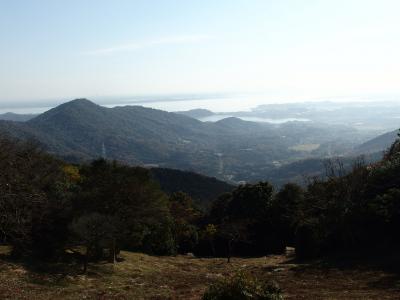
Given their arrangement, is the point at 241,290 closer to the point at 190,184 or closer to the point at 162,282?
the point at 162,282

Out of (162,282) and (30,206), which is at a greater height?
(30,206)

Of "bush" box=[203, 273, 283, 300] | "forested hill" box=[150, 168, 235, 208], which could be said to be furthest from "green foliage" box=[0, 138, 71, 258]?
"forested hill" box=[150, 168, 235, 208]

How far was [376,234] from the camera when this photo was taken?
1350 inches

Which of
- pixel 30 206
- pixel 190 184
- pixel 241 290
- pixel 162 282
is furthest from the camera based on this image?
pixel 190 184

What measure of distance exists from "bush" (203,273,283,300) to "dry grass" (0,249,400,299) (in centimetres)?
565

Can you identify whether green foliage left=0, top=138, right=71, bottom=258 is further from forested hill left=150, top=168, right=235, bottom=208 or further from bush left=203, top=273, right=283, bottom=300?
forested hill left=150, top=168, right=235, bottom=208

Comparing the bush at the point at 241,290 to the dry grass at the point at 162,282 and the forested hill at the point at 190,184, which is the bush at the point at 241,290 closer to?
the dry grass at the point at 162,282

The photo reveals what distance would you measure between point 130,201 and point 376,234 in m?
19.8

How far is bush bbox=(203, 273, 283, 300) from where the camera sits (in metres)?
14.3

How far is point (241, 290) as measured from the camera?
14297 millimetres

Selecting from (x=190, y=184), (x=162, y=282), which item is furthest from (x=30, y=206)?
(x=190, y=184)

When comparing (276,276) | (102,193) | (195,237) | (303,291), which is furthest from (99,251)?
(195,237)

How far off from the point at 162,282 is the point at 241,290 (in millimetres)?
13592

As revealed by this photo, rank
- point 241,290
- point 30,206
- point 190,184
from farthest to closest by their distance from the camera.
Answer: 1. point 190,184
2. point 30,206
3. point 241,290
